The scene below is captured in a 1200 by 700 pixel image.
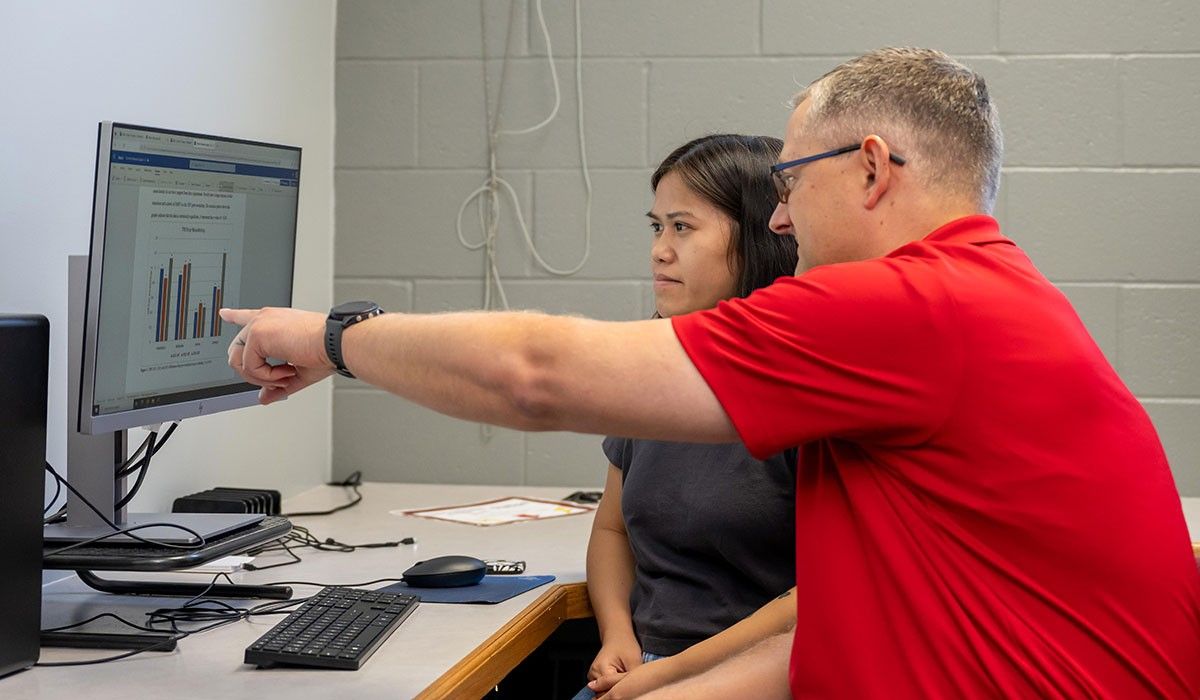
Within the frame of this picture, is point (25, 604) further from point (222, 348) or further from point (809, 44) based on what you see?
point (809, 44)

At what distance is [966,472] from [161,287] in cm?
111

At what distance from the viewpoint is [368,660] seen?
1.48 meters

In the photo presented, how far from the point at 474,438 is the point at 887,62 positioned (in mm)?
2081

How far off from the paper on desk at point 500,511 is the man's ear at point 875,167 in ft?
4.75

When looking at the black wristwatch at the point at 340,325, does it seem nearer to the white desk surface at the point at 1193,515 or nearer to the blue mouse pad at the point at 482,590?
the blue mouse pad at the point at 482,590

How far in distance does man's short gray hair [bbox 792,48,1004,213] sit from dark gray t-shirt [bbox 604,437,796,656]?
59 centimetres

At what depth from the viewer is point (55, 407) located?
1960mm

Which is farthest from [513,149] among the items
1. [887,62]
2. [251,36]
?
[887,62]

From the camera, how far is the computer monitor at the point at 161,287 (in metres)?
1.62

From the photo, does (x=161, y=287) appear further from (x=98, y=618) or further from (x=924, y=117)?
(x=924, y=117)

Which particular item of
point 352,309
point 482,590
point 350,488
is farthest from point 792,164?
point 350,488

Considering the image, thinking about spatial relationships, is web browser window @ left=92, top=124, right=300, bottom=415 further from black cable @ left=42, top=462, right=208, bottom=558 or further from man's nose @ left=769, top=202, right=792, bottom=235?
man's nose @ left=769, top=202, right=792, bottom=235

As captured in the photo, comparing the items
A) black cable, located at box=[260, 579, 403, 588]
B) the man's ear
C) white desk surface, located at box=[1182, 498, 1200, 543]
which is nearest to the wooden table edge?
black cable, located at box=[260, 579, 403, 588]

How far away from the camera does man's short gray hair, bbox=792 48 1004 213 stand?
1.29 meters
